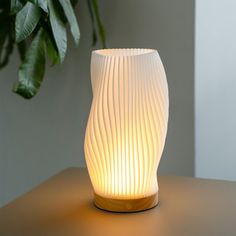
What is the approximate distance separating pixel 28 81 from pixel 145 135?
357mm

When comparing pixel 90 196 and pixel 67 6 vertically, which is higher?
pixel 67 6

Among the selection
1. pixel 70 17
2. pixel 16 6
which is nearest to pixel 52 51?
pixel 70 17

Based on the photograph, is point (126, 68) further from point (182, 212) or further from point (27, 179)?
point (27, 179)

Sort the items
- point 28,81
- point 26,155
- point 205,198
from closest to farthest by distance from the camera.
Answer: point 205,198 < point 28,81 < point 26,155

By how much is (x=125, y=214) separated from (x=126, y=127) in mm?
161

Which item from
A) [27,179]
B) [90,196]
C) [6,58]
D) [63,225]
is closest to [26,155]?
[27,179]

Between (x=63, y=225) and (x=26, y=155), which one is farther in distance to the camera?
(x=26, y=155)

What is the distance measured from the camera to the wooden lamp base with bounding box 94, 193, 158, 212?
35.9 inches

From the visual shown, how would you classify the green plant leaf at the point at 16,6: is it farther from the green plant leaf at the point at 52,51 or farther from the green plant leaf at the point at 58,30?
the green plant leaf at the point at 52,51

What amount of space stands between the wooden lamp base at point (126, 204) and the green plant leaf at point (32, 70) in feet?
1.02

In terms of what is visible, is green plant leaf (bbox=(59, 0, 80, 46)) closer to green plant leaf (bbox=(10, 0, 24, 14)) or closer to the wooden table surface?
green plant leaf (bbox=(10, 0, 24, 14))

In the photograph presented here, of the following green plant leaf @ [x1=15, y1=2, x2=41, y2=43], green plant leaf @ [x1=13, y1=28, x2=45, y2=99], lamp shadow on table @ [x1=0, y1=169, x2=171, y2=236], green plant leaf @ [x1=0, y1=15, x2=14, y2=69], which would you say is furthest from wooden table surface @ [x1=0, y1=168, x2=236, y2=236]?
green plant leaf @ [x1=0, y1=15, x2=14, y2=69]

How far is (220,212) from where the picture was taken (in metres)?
0.90

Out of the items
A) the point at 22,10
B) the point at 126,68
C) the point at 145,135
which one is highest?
the point at 22,10
